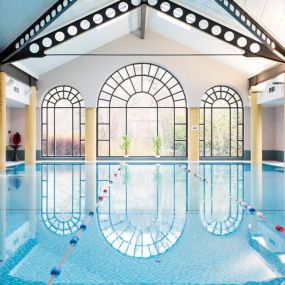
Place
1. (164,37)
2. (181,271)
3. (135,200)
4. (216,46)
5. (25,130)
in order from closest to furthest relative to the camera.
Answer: (181,271) → (135,200) → (216,46) → (25,130) → (164,37)

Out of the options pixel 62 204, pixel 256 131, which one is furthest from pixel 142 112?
pixel 62 204

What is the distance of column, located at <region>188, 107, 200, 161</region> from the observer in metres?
24.9

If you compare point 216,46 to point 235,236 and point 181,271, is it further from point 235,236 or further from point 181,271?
point 181,271

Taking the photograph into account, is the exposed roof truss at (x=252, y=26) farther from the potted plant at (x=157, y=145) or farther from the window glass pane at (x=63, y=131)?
the window glass pane at (x=63, y=131)

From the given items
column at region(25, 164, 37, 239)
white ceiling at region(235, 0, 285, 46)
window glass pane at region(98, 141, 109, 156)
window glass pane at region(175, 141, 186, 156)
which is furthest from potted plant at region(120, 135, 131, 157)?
white ceiling at region(235, 0, 285, 46)

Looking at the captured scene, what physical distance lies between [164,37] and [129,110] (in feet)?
15.4

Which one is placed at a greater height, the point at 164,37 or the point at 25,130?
the point at 164,37

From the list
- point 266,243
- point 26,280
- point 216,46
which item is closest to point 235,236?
point 266,243

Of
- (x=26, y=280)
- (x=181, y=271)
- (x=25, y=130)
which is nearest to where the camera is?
(x=26, y=280)

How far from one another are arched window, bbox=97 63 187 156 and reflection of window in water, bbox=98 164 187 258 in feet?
44.0

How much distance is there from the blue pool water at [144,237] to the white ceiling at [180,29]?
7.24 metres

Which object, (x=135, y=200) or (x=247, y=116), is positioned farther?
(x=247, y=116)

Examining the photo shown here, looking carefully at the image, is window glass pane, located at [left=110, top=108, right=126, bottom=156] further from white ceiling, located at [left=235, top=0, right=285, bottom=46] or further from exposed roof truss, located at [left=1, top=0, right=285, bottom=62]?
white ceiling, located at [left=235, top=0, right=285, bottom=46]

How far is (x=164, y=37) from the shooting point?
25.4 metres
